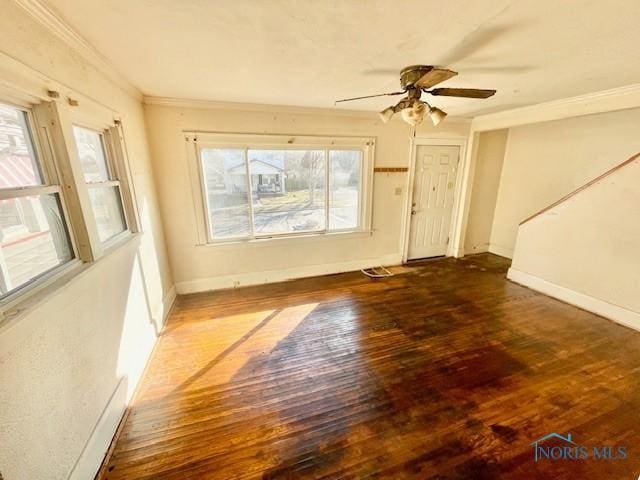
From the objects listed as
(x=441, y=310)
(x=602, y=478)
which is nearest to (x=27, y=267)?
(x=602, y=478)

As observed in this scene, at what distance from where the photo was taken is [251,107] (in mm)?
3131

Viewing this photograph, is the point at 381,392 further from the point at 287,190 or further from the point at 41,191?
the point at 287,190

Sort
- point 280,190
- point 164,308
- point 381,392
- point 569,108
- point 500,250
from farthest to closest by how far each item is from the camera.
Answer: point 500,250
point 280,190
point 569,108
point 164,308
point 381,392

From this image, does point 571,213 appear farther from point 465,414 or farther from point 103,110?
point 103,110

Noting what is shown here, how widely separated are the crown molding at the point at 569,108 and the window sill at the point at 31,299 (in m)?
4.91

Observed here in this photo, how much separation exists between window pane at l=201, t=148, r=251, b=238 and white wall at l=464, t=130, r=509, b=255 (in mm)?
4008

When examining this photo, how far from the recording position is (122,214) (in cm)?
234

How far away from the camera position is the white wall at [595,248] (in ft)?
8.75

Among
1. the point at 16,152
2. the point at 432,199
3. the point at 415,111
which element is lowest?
the point at 432,199

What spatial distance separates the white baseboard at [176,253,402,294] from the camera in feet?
11.5

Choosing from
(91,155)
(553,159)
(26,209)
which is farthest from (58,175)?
(553,159)

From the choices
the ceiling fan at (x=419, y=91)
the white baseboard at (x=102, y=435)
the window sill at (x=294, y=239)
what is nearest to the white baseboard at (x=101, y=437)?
the white baseboard at (x=102, y=435)

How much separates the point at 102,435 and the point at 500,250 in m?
5.90

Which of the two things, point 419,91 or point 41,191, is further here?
point 419,91
